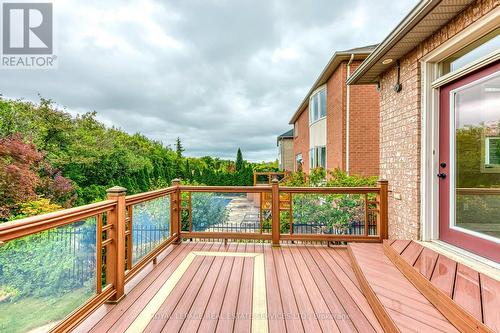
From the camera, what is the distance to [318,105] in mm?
10570

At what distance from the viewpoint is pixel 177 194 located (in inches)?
178

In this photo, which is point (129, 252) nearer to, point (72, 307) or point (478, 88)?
point (72, 307)

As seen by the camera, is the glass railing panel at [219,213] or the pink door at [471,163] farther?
the glass railing panel at [219,213]

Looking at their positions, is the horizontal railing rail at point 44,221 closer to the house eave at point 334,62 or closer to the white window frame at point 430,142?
the white window frame at point 430,142

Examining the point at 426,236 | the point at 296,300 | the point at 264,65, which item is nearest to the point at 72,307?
the point at 296,300

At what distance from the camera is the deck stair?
178 centimetres

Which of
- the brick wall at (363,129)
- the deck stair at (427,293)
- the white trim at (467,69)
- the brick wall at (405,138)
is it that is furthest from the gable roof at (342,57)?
the deck stair at (427,293)

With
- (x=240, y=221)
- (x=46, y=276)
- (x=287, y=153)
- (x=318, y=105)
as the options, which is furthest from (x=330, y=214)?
(x=287, y=153)

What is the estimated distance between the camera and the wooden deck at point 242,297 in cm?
218

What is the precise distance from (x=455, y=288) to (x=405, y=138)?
2346mm

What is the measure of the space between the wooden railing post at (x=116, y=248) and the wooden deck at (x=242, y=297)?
0.18 meters

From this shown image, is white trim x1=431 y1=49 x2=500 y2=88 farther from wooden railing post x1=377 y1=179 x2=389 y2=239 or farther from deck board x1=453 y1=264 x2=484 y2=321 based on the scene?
deck board x1=453 y1=264 x2=484 y2=321

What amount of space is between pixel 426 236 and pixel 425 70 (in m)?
2.26

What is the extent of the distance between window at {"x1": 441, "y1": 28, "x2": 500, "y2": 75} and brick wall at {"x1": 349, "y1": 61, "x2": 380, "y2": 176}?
4.69 meters
